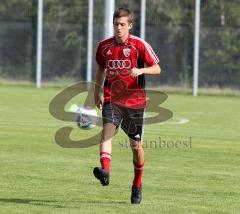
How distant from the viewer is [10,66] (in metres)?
40.2

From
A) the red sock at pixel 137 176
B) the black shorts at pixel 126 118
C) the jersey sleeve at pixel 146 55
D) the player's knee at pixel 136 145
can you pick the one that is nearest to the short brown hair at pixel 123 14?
the jersey sleeve at pixel 146 55

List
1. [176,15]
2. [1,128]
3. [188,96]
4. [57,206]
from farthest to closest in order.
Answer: [176,15] → [188,96] → [1,128] → [57,206]

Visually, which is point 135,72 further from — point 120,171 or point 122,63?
point 120,171

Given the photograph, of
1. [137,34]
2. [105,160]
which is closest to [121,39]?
[105,160]

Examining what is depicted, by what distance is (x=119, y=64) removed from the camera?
10031 millimetres

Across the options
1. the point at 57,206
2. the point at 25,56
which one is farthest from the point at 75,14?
the point at 57,206

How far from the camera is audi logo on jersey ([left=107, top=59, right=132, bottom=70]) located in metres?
10.0

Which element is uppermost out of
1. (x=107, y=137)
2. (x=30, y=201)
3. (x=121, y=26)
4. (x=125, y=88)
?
(x=121, y=26)

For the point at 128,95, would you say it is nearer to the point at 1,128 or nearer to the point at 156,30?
the point at 1,128

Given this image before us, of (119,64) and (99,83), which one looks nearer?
(119,64)

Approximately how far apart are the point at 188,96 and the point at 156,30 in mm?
3882

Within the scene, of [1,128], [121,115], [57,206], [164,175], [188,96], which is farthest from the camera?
[188,96]

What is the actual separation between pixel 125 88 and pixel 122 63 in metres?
0.32

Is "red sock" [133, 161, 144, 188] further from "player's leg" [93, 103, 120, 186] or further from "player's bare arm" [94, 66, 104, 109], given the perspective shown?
"player's bare arm" [94, 66, 104, 109]
